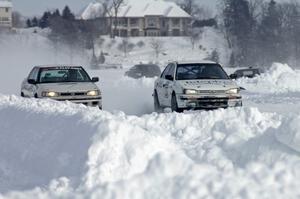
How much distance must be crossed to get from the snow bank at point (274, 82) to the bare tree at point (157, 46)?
66.3 m

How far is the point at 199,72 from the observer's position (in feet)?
55.7

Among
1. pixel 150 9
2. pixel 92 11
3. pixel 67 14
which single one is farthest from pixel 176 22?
pixel 67 14

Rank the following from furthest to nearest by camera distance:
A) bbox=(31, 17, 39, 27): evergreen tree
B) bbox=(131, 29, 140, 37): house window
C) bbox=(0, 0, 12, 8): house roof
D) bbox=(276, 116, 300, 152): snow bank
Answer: bbox=(31, 17, 39, 27): evergreen tree → bbox=(0, 0, 12, 8): house roof → bbox=(131, 29, 140, 37): house window → bbox=(276, 116, 300, 152): snow bank

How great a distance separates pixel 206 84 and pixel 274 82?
15.9 metres

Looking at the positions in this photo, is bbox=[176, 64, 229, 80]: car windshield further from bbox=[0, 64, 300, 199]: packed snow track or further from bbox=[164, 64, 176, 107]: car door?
bbox=[0, 64, 300, 199]: packed snow track

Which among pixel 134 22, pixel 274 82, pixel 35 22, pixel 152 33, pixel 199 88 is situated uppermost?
pixel 35 22

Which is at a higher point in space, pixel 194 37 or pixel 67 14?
pixel 67 14

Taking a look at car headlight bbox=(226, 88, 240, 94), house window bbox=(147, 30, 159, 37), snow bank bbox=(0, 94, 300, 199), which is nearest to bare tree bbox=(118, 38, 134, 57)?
house window bbox=(147, 30, 159, 37)

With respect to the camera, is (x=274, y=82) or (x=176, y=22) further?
(x=176, y=22)

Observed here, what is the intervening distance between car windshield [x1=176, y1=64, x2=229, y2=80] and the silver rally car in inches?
86.0

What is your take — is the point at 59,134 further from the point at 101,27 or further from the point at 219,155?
the point at 101,27

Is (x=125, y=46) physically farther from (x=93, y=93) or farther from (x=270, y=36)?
(x=93, y=93)

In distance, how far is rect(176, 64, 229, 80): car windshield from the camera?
55.3ft

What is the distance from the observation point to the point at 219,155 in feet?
27.4
